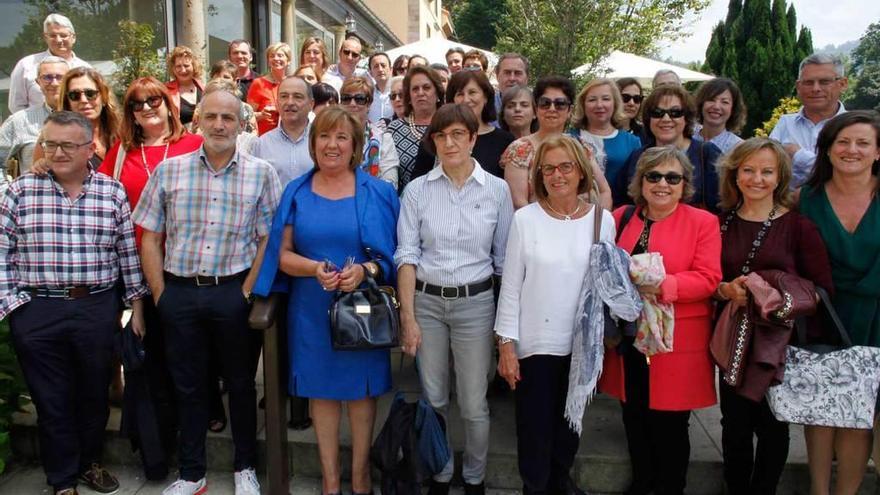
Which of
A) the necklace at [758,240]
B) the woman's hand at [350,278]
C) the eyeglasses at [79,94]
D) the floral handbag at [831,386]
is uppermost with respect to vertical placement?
the eyeglasses at [79,94]

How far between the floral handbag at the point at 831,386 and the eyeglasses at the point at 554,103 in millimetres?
1658

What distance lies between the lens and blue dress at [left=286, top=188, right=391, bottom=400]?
129 inches

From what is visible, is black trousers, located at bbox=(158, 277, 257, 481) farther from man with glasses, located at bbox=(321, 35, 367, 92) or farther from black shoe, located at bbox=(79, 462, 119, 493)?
man with glasses, located at bbox=(321, 35, 367, 92)

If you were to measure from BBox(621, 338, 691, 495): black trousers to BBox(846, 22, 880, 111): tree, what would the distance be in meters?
36.3

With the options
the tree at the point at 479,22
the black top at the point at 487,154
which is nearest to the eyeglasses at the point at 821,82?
the black top at the point at 487,154

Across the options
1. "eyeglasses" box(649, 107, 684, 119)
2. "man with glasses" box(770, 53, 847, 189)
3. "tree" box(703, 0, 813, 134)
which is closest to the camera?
"eyeglasses" box(649, 107, 684, 119)

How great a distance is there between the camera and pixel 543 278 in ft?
10.3

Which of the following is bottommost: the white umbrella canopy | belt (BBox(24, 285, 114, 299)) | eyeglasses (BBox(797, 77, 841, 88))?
belt (BBox(24, 285, 114, 299))

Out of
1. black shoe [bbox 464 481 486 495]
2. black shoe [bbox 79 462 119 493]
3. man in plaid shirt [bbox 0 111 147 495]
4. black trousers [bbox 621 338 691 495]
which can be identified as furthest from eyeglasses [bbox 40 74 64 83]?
black trousers [bbox 621 338 691 495]

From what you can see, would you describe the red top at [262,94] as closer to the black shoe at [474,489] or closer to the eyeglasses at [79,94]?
the eyeglasses at [79,94]

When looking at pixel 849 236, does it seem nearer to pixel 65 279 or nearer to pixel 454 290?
pixel 454 290

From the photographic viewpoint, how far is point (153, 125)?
12.1ft

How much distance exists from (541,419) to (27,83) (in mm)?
4785

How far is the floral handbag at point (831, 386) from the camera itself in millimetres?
3080
